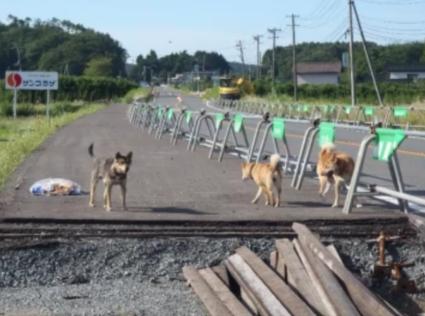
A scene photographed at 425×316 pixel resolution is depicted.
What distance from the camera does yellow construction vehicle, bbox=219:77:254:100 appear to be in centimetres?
9700

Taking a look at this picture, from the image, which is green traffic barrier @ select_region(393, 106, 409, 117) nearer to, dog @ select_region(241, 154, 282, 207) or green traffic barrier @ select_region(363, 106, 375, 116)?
green traffic barrier @ select_region(363, 106, 375, 116)

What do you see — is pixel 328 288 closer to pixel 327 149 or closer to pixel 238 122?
pixel 327 149

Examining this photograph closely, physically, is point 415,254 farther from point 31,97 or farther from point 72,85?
point 72,85

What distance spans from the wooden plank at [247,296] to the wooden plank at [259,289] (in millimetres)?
22

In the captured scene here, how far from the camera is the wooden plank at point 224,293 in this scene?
6746 millimetres

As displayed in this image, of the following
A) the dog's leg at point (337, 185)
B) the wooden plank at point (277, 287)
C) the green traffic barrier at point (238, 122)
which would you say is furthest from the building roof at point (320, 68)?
the wooden plank at point (277, 287)

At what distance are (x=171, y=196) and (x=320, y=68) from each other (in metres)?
122

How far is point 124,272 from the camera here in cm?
894

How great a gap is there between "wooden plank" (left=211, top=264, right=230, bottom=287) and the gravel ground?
282 mm

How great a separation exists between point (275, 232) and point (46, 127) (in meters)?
29.0

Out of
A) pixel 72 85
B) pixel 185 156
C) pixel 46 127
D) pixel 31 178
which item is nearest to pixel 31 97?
pixel 72 85

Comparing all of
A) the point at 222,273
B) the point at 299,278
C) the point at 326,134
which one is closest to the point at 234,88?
the point at 326,134

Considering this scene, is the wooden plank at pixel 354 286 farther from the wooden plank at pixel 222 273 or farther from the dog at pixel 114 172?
the dog at pixel 114 172

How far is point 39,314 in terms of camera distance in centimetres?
718
